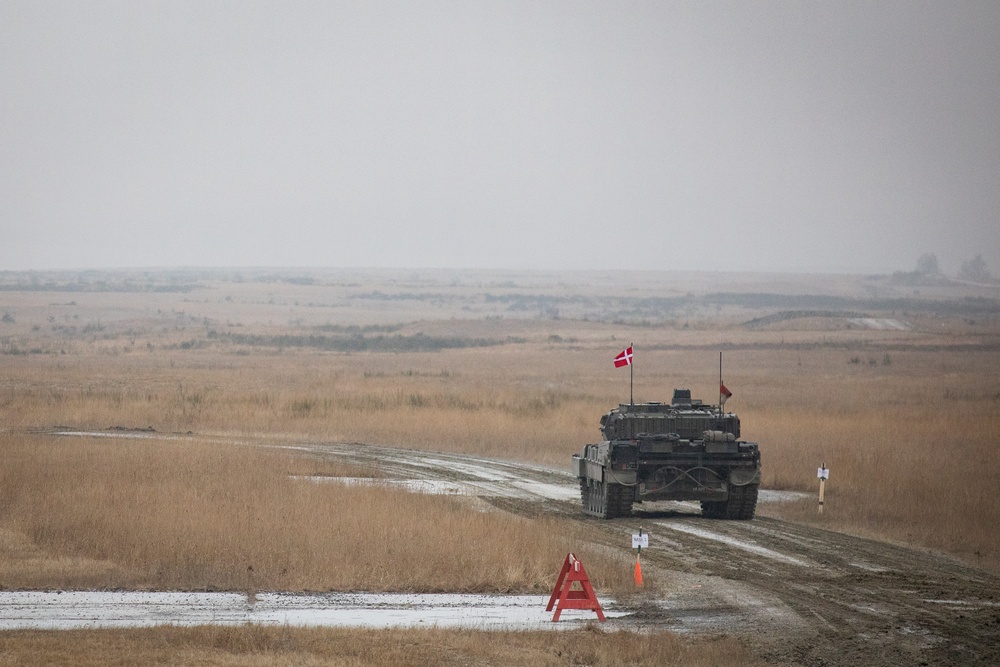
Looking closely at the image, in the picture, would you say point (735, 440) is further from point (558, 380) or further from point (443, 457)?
point (558, 380)

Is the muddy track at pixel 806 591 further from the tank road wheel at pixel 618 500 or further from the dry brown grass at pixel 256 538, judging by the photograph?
the dry brown grass at pixel 256 538

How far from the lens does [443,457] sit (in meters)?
37.1

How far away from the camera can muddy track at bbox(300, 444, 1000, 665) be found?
47.7 feet

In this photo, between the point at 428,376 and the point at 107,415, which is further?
the point at 428,376

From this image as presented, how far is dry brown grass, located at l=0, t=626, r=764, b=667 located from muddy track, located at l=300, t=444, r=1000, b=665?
1.06m

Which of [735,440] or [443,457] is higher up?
[735,440]

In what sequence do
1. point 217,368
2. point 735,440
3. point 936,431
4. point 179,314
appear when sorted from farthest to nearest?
point 179,314
point 217,368
point 936,431
point 735,440

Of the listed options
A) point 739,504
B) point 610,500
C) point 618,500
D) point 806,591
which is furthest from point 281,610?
point 739,504

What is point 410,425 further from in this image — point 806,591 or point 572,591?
point 572,591

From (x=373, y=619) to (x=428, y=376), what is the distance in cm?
5160

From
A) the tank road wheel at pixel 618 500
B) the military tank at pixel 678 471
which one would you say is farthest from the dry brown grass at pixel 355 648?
the tank road wheel at pixel 618 500

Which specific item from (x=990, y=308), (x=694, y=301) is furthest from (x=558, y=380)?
(x=694, y=301)

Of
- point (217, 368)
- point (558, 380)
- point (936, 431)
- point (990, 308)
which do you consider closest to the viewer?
point (936, 431)

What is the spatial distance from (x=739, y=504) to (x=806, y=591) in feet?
24.2
